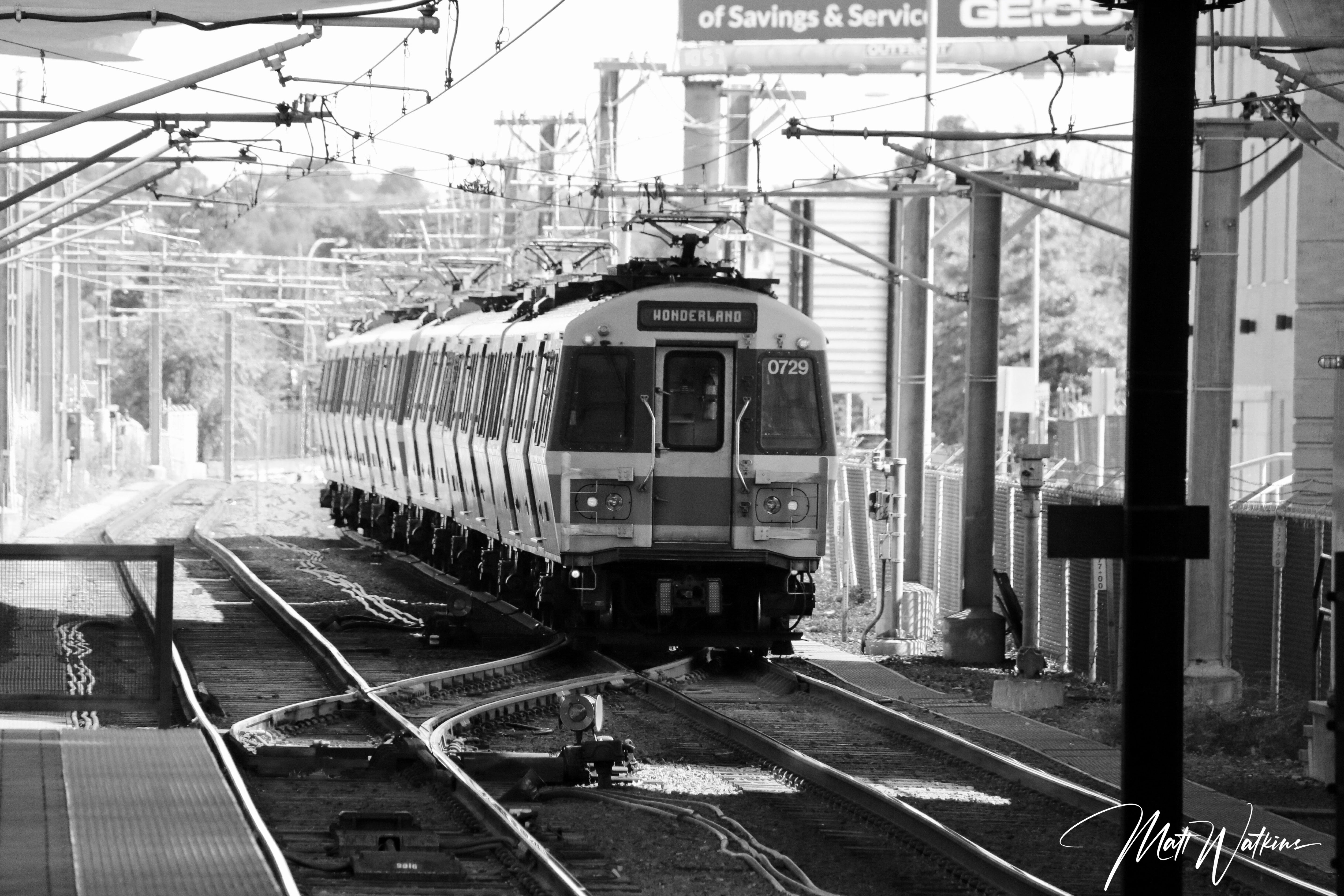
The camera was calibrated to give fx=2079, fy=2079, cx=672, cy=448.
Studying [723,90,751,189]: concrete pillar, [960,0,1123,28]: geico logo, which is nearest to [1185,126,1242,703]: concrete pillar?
[723,90,751,189]: concrete pillar

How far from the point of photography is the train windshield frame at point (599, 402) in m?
17.6

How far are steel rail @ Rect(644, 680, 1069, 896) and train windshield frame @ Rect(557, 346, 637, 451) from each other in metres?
2.60

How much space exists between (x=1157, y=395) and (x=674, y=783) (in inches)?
253

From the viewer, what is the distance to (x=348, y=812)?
10.5 meters

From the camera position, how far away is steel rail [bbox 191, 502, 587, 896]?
369 inches

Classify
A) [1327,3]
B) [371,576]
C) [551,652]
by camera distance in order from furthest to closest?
1. [371,576]
2. [551,652]
3. [1327,3]

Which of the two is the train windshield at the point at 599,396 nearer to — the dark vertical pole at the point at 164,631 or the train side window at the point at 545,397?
the train side window at the point at 545,397

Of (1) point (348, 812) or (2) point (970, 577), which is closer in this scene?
(1) point (348, 812)

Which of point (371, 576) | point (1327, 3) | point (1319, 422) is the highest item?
point (1327, 3)

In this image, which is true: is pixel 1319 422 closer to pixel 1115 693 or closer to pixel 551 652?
pixel 1115 693

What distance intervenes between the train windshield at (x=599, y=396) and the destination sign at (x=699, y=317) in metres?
0.40

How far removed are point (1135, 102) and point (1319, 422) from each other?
1580 cm

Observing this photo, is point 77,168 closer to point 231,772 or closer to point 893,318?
point 231,772

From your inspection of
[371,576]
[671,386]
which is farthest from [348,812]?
[371,576]
